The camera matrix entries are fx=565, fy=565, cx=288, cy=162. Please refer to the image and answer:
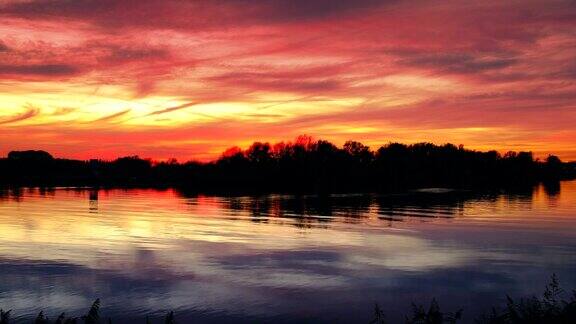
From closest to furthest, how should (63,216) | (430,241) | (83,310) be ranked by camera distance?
(83,310)
(430,241)
(63,216)

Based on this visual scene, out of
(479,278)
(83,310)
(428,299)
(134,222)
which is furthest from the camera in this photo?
(134,222)

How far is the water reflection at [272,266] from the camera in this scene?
2555 cm

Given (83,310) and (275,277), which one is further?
(275,277)

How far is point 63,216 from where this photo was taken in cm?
7225

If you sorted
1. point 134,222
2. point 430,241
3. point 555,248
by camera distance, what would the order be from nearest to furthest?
point 555,248, point 430,241, point 134,222

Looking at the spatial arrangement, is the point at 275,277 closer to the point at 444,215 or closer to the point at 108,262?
the point at 108,262

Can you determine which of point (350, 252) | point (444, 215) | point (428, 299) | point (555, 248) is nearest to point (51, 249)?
point (350, 252)

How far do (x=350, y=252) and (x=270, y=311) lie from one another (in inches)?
689

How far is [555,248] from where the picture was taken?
43312 mm

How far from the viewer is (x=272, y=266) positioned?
3497 cm

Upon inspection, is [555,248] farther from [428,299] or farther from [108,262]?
[108,262]

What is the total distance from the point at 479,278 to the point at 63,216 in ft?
186

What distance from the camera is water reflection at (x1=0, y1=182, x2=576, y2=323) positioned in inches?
1006

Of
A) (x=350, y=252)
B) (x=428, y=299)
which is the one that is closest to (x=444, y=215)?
(x=350, y=252)
